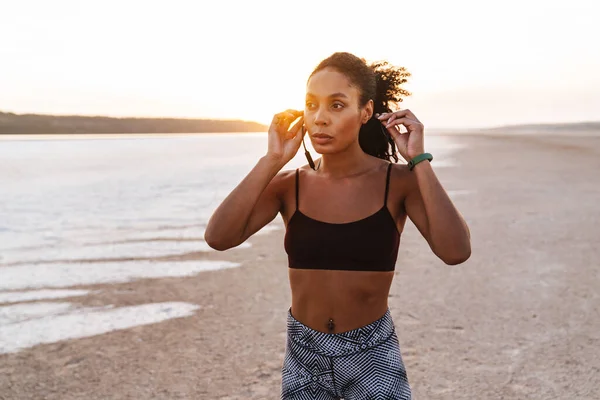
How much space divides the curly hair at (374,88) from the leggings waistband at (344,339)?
0.90m

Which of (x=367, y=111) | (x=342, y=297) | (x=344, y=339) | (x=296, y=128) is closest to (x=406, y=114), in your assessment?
(x=367, y=111)

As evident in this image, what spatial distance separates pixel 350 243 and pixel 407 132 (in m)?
0.57

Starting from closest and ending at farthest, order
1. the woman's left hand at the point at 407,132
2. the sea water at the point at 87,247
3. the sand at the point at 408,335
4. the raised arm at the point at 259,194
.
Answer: the woman's left hand at the point at 407,132, the raised arm at the point at 259,194, the sand at the point at 408,335, the sea water at the point at 87,247

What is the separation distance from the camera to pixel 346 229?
2.37 meters

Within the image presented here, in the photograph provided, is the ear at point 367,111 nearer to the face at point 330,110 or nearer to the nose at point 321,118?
the face at point 330,110

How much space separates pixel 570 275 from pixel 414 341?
316 centimetres

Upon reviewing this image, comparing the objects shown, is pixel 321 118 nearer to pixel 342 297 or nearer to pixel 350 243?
pixel 350 243

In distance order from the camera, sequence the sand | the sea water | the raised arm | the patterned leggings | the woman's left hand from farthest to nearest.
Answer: the sea water, the sand, the raised arm, the woman's left hand, the patterned leggings

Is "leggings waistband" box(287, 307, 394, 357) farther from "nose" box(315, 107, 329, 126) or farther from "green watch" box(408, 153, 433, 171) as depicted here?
"nose" box(315, 107, 329, 126)

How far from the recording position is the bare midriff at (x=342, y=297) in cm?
241

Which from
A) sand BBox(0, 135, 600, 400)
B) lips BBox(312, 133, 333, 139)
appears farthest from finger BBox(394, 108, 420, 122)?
sand BBox(0, 135, 600, 400)

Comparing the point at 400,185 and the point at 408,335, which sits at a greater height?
the point at 400,185

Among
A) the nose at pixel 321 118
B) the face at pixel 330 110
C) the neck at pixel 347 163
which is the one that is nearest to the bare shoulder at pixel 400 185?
the neck at pixel 347 163

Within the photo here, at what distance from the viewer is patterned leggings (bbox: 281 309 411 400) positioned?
2.34 metres
